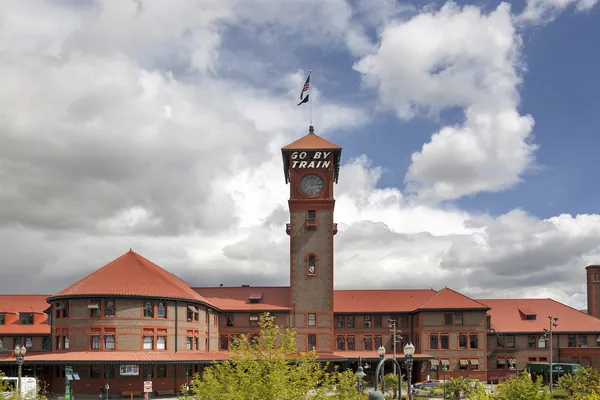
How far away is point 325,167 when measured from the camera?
8306 centimetres

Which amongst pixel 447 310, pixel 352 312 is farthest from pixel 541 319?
pixel 352 312

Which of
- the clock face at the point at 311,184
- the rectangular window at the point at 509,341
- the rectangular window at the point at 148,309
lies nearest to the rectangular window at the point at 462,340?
the rectangular window at the point at 509,341

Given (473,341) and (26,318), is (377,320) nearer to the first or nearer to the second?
(473,341)

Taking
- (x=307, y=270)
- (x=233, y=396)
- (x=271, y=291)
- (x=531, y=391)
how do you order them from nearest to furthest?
(x=233, y=396), (x=531, y=391), (x=307, y=270), (x=271, y=291)

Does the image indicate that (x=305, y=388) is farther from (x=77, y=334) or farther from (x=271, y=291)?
(x=271, y=291)

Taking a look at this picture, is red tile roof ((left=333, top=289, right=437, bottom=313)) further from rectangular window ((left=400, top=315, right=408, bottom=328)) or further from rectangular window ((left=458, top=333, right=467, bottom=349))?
rectangular window ((left=458, top=333, right=467, bottom=349))

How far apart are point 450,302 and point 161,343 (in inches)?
1418

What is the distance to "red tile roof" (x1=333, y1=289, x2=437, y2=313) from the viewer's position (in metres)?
87.9

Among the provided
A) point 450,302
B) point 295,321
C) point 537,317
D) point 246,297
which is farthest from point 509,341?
point 246,297

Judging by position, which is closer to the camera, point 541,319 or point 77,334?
point 77,334

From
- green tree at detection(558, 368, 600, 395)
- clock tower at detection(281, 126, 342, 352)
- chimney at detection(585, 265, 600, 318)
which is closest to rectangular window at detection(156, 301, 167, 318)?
clock tower at detection(281, 126, 342, 352)

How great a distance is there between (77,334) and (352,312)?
115ft

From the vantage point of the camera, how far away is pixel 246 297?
88250 mm

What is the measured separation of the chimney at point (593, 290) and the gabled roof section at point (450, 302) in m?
29.7
